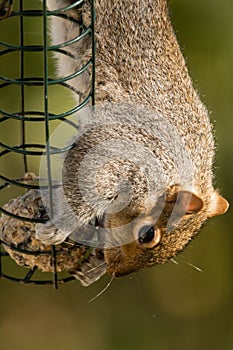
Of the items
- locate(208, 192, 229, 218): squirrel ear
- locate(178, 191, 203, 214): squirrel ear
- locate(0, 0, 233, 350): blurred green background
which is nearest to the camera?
locate(178, 191, 203, 214): squirrel ear

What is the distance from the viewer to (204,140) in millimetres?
2711

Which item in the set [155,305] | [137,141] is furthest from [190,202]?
[155,305]

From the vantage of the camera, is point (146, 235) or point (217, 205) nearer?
point (146, 235)

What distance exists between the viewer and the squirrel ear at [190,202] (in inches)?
94.9

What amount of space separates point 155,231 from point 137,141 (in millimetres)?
274

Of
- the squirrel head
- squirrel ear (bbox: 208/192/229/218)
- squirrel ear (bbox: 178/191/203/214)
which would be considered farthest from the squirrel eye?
squirrel ear (bbox: 208/192/229/218)

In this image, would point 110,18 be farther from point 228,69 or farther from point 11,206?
point 228,69

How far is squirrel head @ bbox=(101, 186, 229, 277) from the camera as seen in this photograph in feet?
8.07

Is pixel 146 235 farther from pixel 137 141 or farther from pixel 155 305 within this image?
pixel 155 305

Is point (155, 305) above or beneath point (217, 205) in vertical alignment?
beneath

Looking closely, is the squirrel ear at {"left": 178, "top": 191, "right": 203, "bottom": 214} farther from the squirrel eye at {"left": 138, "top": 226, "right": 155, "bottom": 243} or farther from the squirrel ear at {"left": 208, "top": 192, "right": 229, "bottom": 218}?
the squirrel ear at {"left": 208, "top": 192, "right": 229, "bottom": 218}

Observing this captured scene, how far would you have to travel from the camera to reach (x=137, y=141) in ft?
8.48

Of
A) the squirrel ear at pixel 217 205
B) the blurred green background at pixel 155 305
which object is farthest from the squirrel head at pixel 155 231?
the blurred green background at pixel 155 305

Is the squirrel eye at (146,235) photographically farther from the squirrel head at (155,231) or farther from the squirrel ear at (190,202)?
the squirrel ear at (190,202)
